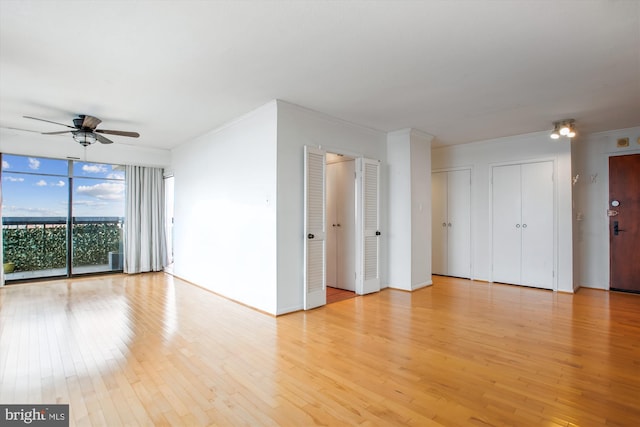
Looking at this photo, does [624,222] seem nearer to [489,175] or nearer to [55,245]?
[489,175]

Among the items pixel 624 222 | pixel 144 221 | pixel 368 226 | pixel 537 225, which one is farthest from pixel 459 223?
→ pixel 144 221

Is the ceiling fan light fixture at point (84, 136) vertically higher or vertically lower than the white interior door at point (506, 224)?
higher

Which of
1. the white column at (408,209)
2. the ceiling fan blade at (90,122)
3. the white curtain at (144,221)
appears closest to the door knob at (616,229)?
the white column at (408,209)

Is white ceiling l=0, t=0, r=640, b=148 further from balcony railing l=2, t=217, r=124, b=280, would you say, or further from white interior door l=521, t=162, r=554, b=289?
balcony railing l=2, t=217, r=124, b=280

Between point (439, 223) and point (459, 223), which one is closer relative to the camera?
point (459, 223)

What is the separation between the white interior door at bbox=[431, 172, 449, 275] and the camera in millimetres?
6398

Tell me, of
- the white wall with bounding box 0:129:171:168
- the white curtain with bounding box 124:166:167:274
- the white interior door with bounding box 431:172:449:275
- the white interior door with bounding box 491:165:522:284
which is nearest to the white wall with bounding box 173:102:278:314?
the white wall with bounding box 0:129:171:168

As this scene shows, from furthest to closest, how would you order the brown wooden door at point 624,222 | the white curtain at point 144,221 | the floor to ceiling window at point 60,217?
the white curtain at point 144,221 → the floor to ceiling window at point 60,217 → the brown wooden door at point 624,222

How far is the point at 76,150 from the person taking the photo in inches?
230

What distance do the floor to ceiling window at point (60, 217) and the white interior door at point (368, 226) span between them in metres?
5.13

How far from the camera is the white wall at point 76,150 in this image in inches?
206

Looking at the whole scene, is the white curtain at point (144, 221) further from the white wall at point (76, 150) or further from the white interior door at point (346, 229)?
the white interior door at point (346, 229)

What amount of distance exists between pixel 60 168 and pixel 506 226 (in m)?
8.31

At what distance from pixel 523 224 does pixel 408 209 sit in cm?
210
